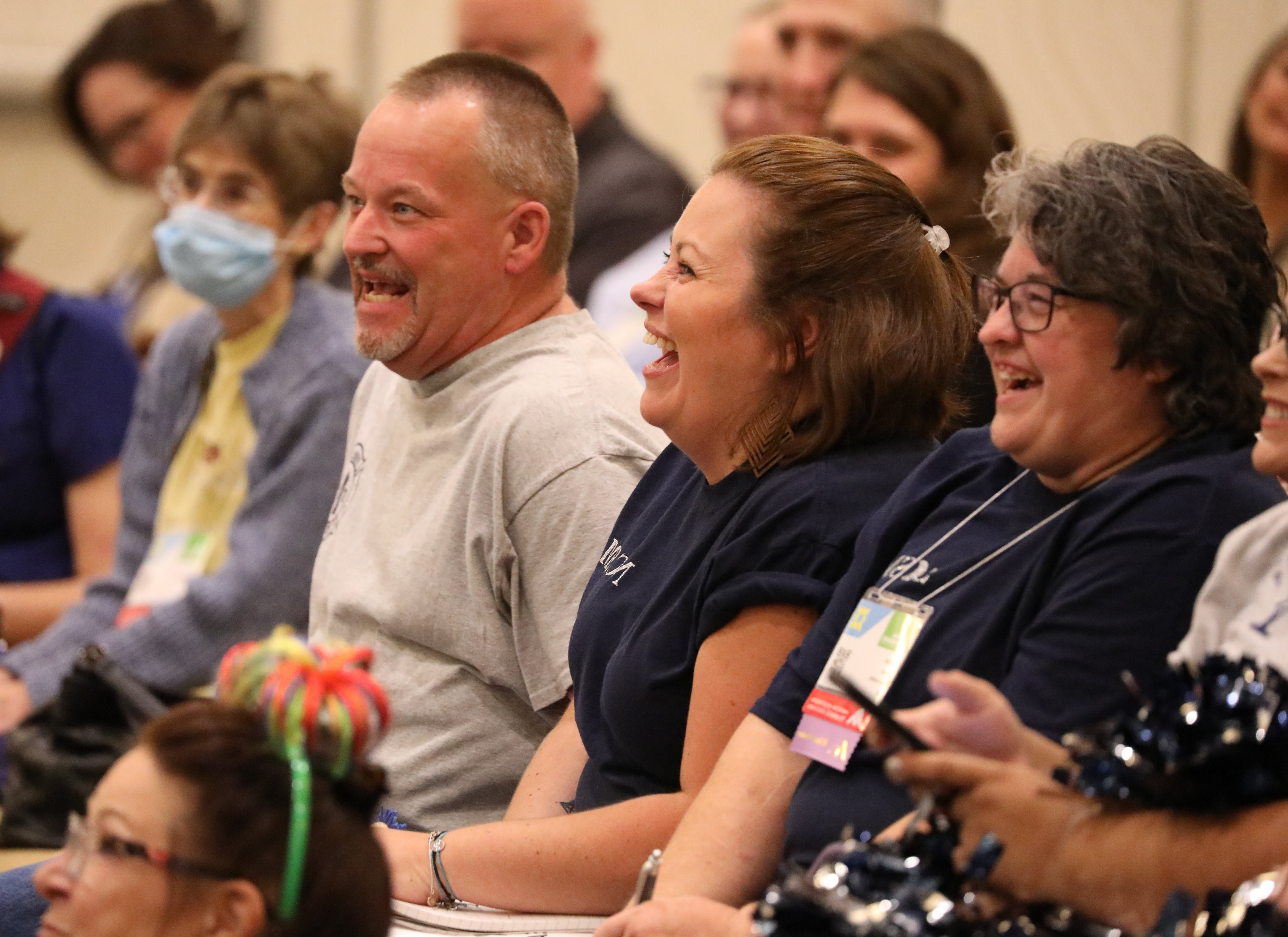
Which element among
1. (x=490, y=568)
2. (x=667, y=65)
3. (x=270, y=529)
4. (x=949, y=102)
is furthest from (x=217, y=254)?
(x=667, y=65)

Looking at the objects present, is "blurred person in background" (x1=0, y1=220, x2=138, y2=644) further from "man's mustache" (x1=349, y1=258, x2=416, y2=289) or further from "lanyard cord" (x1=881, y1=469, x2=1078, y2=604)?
"lanyard cord" (x1=881, y1=469, x2=1078, y2=604)

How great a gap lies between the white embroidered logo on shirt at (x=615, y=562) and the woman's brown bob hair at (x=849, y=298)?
0.25 m

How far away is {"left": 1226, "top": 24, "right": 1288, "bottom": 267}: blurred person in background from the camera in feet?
11.1

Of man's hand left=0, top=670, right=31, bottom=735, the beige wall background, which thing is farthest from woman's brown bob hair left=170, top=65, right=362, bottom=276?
the beige wall background

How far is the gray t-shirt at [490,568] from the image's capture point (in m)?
2.18

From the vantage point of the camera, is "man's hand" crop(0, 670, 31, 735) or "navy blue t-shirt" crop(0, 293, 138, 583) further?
"navy blue t-shirt" crop(0, 293, 138, 583)

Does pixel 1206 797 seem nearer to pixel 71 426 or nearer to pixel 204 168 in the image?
pixel 204 168

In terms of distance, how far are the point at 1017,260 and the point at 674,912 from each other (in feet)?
2.51

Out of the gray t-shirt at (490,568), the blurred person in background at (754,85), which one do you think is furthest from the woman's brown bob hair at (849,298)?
the blurred person in background at (754,85)

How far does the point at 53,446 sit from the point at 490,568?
71.5 inches

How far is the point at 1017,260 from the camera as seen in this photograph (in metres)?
1.70

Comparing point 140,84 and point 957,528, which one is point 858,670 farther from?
point 140,84

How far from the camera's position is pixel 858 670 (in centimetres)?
168

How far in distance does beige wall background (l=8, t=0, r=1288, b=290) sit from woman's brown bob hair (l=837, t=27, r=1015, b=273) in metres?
1.53
